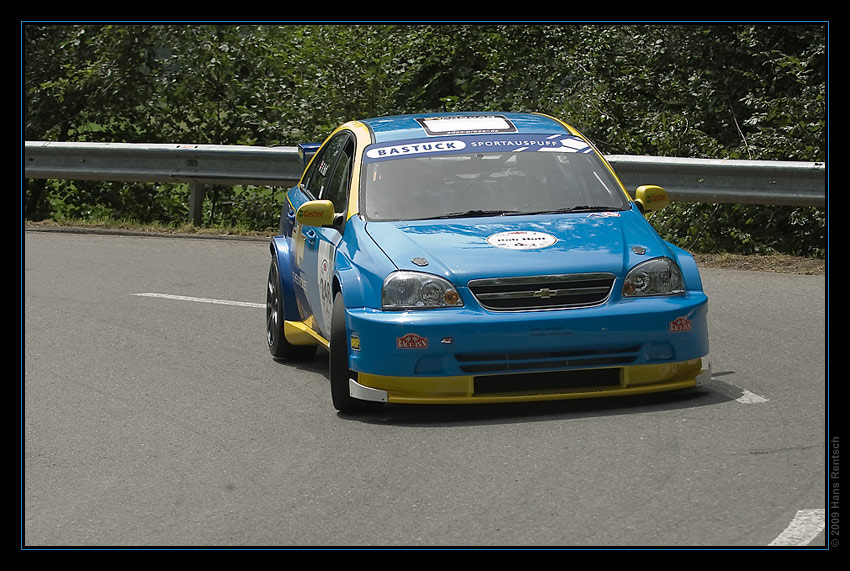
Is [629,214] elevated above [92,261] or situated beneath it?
elevated above

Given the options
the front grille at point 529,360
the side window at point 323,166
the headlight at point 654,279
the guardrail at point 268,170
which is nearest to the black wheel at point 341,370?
the front grille at point 529,360

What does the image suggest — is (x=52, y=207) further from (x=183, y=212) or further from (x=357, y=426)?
(x=357, y=426)

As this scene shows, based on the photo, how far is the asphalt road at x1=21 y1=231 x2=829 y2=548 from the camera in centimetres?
538

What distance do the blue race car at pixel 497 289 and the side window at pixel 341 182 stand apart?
0.51 ft

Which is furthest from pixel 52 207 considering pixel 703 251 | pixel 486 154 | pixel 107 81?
pixel 486 154

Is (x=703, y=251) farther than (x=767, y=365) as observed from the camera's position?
Yes

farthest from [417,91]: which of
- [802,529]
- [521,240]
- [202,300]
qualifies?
[802,529]

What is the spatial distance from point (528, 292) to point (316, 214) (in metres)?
1.60

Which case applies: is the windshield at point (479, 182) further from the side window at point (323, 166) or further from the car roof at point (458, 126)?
the side window at point (323, 166)

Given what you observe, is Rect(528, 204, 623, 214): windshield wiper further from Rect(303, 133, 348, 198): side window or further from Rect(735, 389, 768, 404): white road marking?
Rect(303, 133, 348, 198): side window

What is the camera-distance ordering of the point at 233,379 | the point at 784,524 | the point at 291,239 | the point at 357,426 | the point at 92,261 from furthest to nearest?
the point at 92,261, the point at 291,239, the point at 233,379, the point at 357,426, the point at 784,524

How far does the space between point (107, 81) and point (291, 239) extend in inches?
458

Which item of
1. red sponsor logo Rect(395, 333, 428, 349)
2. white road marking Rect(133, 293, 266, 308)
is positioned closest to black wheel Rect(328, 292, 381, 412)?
red sponsor logo Rect(395, 333, 428, 349)

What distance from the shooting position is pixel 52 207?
2033 cm
